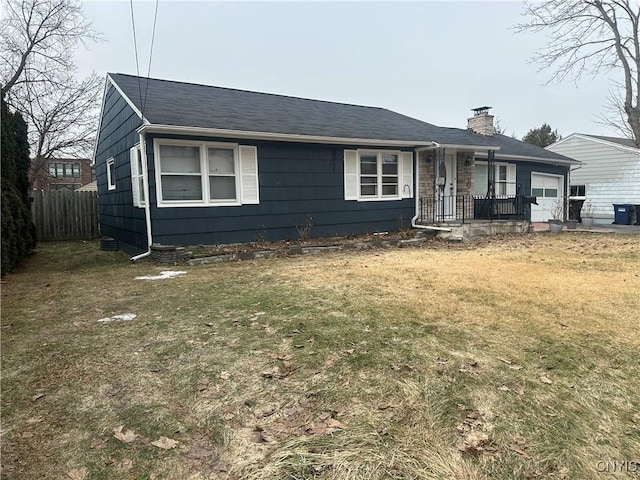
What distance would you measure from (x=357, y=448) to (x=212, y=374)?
1254mm

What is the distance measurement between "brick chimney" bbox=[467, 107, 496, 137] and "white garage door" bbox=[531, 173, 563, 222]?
8.70 feet

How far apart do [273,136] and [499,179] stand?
951cm

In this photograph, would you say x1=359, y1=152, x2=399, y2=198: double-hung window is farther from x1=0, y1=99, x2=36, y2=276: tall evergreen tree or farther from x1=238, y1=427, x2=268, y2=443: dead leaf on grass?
x1=238, y1=427, x2=268, y2=443: dead leaf on grass

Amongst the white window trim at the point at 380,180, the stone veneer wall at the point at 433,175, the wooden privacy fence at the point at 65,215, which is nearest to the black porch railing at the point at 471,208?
the stone veneer wall at the point at 433,175

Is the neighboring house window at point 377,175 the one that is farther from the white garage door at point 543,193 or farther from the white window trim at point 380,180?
the white garage door at point 543,193

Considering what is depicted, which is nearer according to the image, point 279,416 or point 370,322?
point 279,416

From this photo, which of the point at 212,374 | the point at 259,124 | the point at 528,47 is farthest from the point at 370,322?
the point at 528,47

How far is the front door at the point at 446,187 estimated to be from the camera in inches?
470

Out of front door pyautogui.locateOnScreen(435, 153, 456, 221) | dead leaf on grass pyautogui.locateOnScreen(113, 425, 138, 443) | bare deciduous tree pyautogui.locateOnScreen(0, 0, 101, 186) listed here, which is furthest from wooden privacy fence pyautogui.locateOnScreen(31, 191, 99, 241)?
dead leaf on grass pyautogui.locateOnScreen(113, 425, 138, 443)

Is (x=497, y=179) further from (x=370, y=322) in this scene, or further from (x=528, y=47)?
(x=370, y=322)

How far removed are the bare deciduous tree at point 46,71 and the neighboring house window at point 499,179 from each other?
55.3ft

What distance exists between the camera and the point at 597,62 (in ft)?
64.0

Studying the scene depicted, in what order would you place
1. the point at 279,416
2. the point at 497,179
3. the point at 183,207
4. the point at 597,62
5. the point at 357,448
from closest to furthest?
the point at 357,448
the point at 279,416
the point at 183,207
the point at 497,179
the point at 597,62

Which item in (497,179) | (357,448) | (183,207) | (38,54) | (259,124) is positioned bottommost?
(357,448)
